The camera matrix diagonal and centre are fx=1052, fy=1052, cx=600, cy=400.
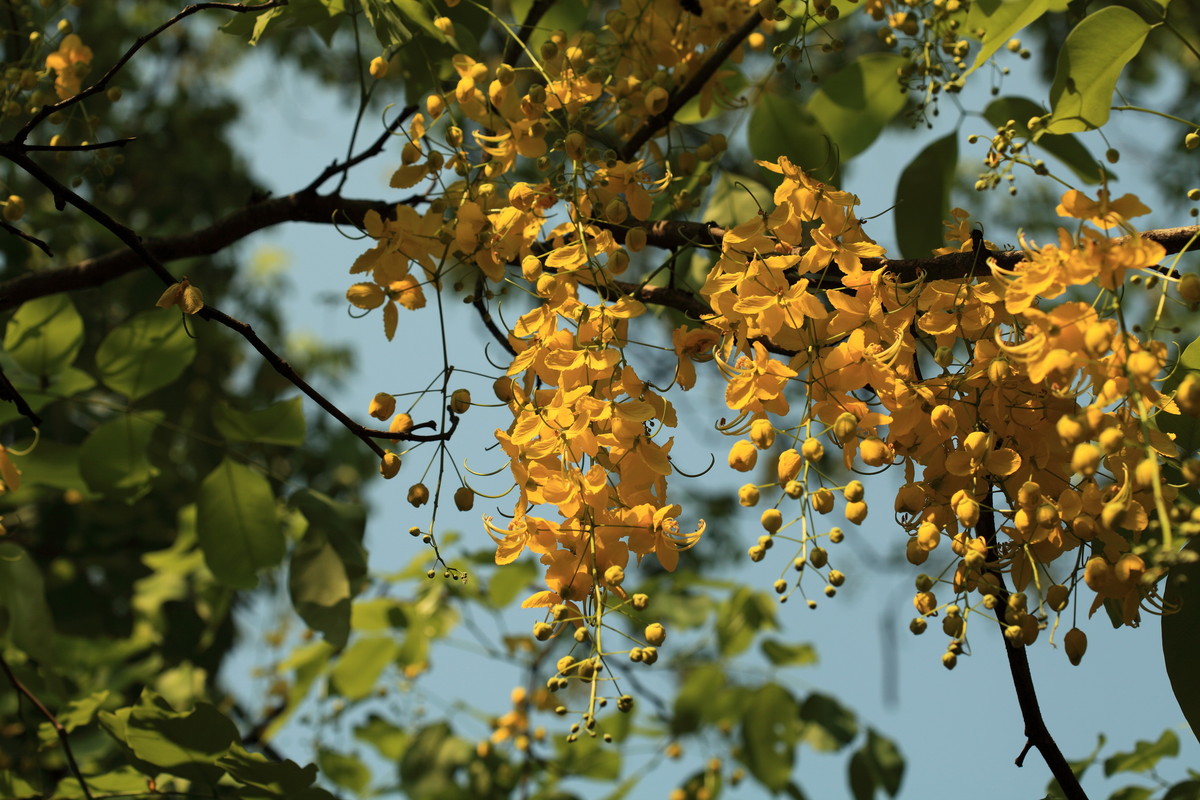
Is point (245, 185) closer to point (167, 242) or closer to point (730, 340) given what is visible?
point (167, 242)

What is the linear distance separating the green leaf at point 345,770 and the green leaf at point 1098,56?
195cm

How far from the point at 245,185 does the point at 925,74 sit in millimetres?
3428

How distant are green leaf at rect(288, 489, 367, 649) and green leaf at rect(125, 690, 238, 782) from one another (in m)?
0.18

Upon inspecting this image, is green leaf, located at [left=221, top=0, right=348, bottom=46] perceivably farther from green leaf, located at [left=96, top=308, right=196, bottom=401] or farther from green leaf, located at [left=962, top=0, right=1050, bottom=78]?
green leaf, located at [left=962, top=0, right=1050, bottom=78]

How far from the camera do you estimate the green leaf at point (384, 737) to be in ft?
8.13

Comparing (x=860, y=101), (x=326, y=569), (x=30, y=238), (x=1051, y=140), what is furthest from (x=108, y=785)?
(x=1051, y=140)

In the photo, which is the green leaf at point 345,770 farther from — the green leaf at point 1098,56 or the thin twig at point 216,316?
the green leaf at point 1098,56

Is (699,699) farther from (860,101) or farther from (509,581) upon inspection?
(860,101)

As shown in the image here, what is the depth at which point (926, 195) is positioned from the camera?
4.86ft

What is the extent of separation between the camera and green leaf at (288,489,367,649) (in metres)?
1.36

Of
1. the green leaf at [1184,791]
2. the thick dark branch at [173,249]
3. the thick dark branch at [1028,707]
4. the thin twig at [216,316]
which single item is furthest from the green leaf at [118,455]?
the green leaf at [1184,791]

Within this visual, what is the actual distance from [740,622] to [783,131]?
3.92 feet

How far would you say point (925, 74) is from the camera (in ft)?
4.24

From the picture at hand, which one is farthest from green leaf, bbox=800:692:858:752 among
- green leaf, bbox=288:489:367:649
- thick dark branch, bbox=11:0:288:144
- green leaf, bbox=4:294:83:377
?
thick dark branch, bbox=11:0:288:144
